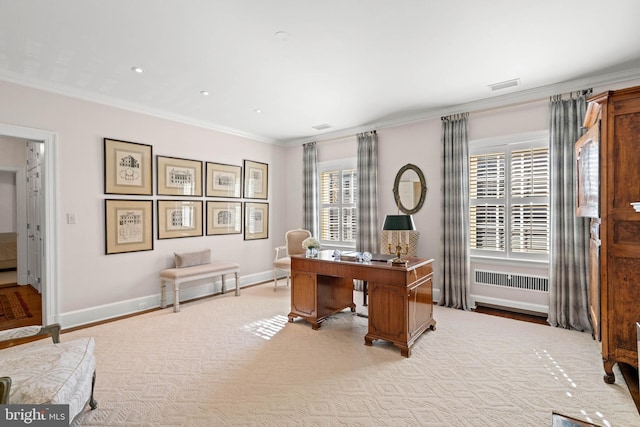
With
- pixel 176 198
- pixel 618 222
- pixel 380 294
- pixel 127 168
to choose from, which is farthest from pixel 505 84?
pixel 127 168

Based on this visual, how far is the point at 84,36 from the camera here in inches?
107

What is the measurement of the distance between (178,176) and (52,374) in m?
3.54

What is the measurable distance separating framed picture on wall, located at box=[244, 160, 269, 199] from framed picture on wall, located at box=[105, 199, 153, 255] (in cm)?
183

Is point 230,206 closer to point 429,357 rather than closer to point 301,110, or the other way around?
point 301,110

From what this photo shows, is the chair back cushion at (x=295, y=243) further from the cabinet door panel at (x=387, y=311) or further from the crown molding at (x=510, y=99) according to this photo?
the cabinet door panel at (x=387, y=311)

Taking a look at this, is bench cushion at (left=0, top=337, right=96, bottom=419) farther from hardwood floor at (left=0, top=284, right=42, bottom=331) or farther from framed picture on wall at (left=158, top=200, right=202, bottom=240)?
framed picture on wall at (left=158, top=200, right=202, bottom=240)

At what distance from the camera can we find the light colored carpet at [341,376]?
2.17 meters

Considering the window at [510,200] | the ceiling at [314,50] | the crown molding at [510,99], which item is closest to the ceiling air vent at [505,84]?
the ceiling at [314,50]

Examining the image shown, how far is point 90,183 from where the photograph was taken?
4.05 meters

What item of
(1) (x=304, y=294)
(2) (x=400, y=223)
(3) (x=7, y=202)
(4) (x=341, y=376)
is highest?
(3) (x=7, y=202)

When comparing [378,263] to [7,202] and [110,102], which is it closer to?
[110,102]

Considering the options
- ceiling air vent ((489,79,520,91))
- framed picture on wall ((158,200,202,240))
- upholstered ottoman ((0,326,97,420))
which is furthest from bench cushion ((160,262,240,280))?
ceiling air vent ((489,79,520,91))

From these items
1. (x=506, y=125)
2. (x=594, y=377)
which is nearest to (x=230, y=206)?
(x=506, y=125)

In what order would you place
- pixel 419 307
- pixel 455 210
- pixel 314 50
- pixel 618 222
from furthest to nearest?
1. pixel 455 210
2. pixel 419 307
3. pixel 314 50
4. pixel 618 222
